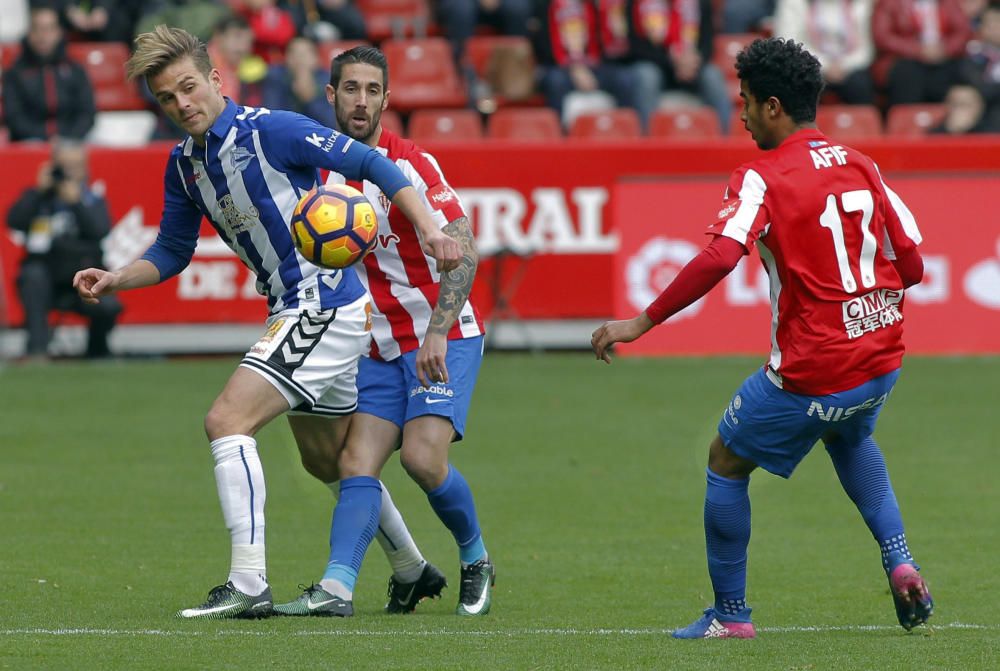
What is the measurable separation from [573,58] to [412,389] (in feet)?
40.5

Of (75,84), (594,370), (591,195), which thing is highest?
(75,84)

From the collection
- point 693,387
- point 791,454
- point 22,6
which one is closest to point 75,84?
point 22,6

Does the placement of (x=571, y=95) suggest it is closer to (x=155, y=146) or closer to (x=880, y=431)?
(x=155, y=146)

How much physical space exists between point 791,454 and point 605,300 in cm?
995

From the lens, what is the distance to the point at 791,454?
586cm

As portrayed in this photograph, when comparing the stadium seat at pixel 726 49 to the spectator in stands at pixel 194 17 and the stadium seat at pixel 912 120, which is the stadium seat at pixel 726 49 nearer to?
the stadium seat at pixel 912 120

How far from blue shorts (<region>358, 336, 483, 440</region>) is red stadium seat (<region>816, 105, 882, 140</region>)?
37.0 feet

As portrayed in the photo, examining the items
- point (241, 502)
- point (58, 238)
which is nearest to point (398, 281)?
point (241, 502)

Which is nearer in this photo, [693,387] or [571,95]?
[693,387]

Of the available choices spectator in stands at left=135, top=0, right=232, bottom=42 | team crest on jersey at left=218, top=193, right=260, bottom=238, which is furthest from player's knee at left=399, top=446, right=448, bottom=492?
spectator in stands at left=135, top=0, right=232, bottom=42

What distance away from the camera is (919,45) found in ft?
62.6

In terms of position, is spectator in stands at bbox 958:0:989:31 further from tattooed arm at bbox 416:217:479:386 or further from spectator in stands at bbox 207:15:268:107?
tattooed arm at bbox 416:217:479:386

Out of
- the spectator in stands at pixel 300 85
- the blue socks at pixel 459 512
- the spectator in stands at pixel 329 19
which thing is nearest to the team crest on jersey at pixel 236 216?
the blue socks at pixel 459 512

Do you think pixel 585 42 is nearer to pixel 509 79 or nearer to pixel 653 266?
pixel 509 79
